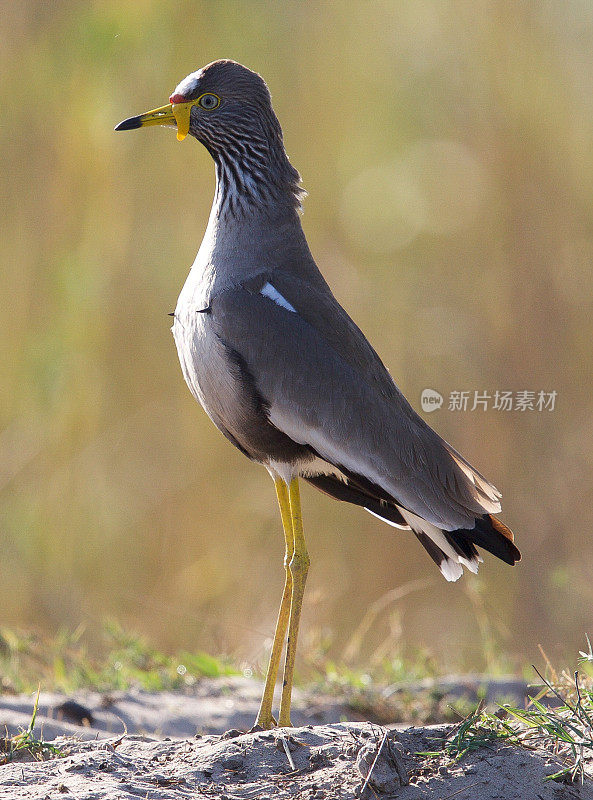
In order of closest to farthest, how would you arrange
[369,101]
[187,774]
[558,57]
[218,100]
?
[187,774] → [218,100] → [558,57] → [369,101]

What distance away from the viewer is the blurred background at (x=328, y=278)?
22.8 feet

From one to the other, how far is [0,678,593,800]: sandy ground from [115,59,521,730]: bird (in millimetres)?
593

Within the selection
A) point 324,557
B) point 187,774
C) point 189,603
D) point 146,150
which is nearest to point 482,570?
point 324,557

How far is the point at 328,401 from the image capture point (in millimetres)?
3434

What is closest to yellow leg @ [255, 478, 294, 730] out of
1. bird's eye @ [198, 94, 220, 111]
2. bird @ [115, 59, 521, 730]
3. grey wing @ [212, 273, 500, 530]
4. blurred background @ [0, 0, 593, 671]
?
bird @ [115, 59, 521, 730]

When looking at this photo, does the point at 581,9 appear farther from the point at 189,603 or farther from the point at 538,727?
the point at 538,727

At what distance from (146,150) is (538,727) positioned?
6075 mm

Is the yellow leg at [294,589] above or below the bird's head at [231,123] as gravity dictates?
below

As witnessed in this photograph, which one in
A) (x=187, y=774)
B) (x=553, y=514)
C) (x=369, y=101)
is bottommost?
(x=553, y=514)

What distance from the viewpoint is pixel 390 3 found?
7.80 meters
